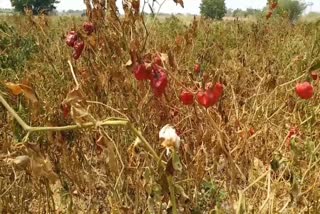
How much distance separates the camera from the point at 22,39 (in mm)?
4598

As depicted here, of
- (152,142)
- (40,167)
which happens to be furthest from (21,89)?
(152,142)

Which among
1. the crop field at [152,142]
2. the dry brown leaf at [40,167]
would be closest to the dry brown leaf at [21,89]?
the crop field at [152,142]

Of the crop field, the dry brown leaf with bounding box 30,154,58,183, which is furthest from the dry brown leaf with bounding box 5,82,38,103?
the dry brown leaf with bounding box 30,154,58,183

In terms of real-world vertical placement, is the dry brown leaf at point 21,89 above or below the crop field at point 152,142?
above

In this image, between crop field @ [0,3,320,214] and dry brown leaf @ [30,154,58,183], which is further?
crop field @ [0,3,320,214]

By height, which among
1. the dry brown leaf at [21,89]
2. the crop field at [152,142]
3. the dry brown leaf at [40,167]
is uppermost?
the dry brown leaf at [21,89]

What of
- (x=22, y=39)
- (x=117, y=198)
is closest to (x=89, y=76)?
(x=117, y=198)

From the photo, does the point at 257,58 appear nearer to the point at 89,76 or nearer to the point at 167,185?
the point at 89,76

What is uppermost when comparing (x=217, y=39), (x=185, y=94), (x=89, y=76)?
(x=185, y=94)

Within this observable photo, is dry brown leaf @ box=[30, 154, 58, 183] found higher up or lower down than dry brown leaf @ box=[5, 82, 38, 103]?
lower down

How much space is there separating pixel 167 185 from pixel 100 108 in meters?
1.17

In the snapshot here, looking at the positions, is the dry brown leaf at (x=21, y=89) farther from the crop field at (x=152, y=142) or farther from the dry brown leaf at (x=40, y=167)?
the dry brown leaf at (x=40, y=167)

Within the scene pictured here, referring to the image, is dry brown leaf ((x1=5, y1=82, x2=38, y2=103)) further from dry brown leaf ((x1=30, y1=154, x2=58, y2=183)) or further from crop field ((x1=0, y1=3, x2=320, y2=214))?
dry brown leaf ((x1=30, y1=154, x2=58, y2=183))

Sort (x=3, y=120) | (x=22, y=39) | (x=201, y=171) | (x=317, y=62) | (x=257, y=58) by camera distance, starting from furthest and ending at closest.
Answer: (x=22, y=39) → (x=257, y=58) → (x=3, y=120) → (x=201, y=171) → (x=317, y=62)
